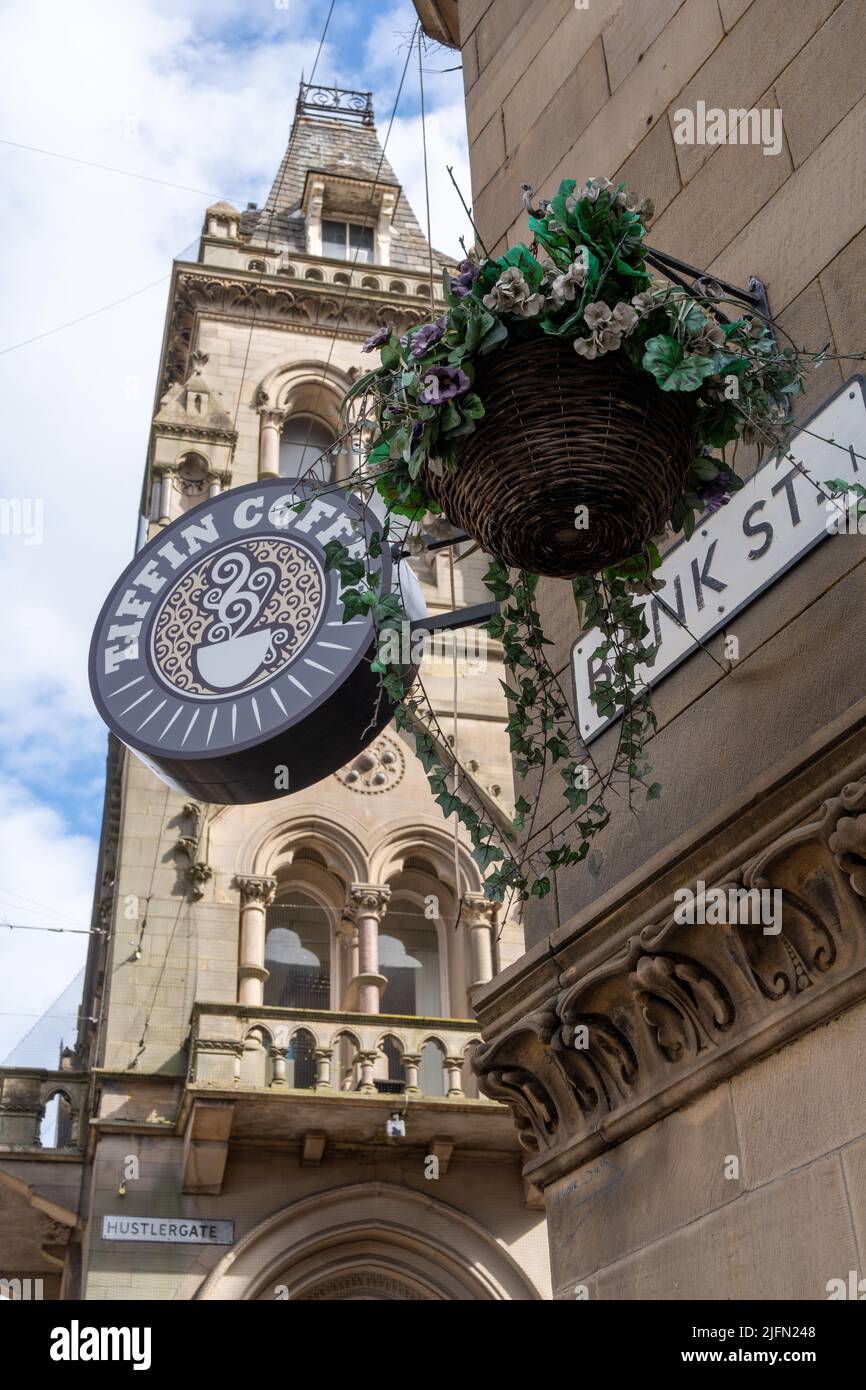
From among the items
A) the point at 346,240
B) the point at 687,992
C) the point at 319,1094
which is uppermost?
the point at 346,240

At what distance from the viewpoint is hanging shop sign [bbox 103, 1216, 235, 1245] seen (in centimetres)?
1495

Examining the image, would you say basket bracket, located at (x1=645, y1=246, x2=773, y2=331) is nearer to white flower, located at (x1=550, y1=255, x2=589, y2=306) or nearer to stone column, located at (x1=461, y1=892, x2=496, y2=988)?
white flower, located at (x1=550, y1=255, x2=589, y2=306)

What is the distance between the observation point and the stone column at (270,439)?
2138cm

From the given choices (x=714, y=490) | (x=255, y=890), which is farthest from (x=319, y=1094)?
(x=714, y=490)

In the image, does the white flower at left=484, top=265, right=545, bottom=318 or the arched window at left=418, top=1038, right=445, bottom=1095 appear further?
the arched window at left=418, top=1038, right=445, bottom=1095

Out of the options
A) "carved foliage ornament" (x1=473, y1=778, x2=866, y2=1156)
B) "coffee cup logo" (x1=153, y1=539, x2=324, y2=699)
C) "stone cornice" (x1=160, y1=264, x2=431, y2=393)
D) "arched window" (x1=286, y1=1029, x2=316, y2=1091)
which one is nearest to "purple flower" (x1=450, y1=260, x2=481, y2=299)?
"carved foliage ornament" (x1=473, y1=778, x2=866, y2=1156)

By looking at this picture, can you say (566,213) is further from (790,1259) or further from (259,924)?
(259,924)

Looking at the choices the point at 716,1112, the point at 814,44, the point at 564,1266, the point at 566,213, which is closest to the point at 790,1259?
the point at 716,1112

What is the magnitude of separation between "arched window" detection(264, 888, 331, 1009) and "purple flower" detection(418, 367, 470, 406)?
14.8m

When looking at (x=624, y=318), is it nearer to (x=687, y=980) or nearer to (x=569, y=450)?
(x=569, y=450)

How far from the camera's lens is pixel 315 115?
33.4 metres

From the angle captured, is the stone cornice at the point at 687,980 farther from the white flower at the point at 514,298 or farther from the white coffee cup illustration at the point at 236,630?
the white coffee cup illustration at the point at 236,630

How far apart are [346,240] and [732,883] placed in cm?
2427

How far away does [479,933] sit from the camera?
17984 millimetres
